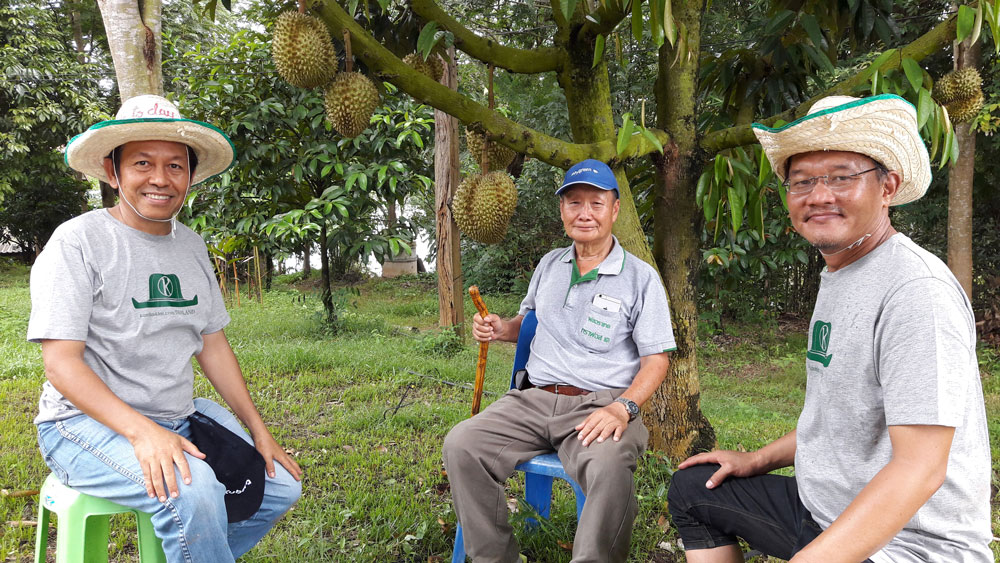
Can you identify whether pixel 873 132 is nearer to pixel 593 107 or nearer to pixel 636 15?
Result: pixel 636 15

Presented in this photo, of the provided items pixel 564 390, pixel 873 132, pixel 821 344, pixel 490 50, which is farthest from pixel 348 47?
pixel 821 344

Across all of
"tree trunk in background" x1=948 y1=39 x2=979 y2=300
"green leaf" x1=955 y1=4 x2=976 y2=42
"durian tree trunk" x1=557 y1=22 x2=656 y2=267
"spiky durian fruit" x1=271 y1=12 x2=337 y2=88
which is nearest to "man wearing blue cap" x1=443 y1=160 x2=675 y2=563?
"durian tree trunk" x1=557 y1=22 x2=656 y2=267

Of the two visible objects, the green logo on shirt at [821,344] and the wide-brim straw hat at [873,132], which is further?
the green logo on shirt at [821,344]

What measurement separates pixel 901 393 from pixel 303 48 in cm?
200

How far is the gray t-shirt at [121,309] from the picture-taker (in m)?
1.72

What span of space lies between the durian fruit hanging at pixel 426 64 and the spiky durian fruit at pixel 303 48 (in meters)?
0.39

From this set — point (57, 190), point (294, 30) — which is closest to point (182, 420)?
point (294, 30)

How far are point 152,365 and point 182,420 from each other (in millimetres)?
224

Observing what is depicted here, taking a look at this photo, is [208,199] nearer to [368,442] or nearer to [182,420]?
[368,442]

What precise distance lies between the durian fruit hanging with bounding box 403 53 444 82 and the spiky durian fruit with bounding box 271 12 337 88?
391 millimetres

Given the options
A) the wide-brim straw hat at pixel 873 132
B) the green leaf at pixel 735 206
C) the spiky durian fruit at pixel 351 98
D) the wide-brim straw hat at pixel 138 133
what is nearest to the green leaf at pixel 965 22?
the green leaf at pixel 735 206

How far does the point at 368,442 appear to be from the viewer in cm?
361

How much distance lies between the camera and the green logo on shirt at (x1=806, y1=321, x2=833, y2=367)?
62.2 inches

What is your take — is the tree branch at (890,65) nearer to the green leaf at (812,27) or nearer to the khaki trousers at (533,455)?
the green leaf at (812,27)
